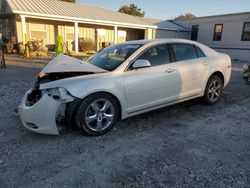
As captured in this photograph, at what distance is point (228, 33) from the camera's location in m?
20.1

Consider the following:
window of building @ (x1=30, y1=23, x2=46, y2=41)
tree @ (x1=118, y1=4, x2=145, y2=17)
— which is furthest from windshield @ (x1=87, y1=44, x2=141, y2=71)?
tree @ (x1=118, y1=4, x2=145, y2=17)

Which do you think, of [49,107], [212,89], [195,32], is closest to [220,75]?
[212,89]

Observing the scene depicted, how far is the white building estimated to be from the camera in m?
18.9

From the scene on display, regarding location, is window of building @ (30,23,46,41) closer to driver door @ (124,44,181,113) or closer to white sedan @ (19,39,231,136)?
white sedan @ (19,39,231,136)

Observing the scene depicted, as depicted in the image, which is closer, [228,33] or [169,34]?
[228,33]

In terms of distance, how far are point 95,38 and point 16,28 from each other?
7922 millimetres

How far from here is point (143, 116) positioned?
15.2 feet

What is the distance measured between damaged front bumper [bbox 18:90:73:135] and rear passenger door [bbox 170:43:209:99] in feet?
7.91

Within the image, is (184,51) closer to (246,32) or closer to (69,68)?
(69,68)

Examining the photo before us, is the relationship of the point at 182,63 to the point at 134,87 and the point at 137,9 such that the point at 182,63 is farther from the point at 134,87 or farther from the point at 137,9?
the point at 137,9

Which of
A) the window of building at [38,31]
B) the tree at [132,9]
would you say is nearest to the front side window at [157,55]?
the window of building at [38,31]

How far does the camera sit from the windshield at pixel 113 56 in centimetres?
406

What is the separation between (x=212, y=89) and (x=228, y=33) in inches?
684

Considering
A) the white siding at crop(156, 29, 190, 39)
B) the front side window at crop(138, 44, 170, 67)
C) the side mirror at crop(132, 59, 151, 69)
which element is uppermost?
the white siding at crop(156, 29, 190, 39)
